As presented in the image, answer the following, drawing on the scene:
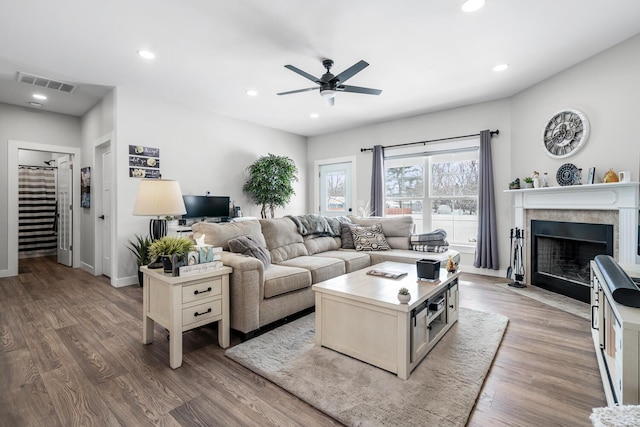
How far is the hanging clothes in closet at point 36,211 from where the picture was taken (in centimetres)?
621

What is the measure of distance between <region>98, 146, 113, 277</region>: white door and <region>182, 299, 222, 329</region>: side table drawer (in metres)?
3.17

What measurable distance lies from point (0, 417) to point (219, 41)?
312 centimetres

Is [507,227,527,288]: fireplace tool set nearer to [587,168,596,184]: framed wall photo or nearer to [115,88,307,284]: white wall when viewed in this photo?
[587,168,596,184]: framed wall photo

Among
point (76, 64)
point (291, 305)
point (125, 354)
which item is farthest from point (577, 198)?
point (76, 64)

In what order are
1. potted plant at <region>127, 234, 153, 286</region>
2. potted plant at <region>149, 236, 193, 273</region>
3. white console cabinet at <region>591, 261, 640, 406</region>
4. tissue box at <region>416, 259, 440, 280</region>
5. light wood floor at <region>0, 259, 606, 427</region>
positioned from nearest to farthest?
1. white console cabinet at <region>591, 261, 640, 406</region>
2. light wood floor at <region>0, 259, 606, 427</region>
3. potted plant at <region>149, 236, 193, 273</region>
4. tissue box at <region>416, 259, 440, 280</region>
5. potted plant at <region>127, 234, 153, 286</region>

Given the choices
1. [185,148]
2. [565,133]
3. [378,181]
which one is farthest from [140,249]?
[565,133]

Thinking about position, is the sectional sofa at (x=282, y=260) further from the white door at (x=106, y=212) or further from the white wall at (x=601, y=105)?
the white door at (x=106, y=212)

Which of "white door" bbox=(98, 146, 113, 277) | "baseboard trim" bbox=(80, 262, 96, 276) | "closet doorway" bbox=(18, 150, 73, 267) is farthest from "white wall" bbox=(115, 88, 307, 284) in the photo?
"closet doorway" bbox=(18, 150, 73, 267)

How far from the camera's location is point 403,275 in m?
2.66

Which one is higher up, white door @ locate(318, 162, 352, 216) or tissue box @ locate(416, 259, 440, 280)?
white door @ locate(318, 162, 352, 216)

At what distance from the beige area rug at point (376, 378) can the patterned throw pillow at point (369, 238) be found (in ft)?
5.70

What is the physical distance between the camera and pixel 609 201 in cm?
316

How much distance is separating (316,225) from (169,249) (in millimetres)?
2264

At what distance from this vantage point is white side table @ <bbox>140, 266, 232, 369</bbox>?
6.75 feet
